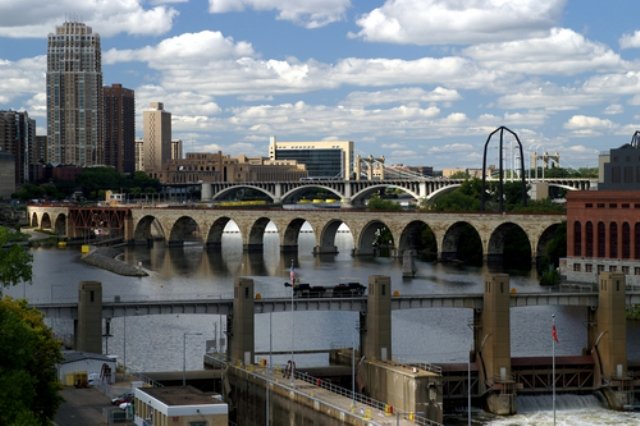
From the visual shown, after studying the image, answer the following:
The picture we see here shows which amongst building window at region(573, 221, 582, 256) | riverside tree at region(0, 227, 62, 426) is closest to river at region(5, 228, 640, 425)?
building window at region(573, 221, 582, 256)

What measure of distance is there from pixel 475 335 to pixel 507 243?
82841mm

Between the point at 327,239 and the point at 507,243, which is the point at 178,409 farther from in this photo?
the point at 327,239

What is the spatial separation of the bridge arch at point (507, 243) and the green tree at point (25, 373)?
9789cm

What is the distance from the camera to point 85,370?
207 ft

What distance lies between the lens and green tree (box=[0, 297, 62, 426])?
46388 millimetres

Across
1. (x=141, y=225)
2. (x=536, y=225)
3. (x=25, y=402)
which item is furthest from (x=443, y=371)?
Result: (x=141, y=225)

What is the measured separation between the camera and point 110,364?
63.5 meters

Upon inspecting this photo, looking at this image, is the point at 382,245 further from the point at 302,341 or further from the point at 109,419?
the point at 109,419

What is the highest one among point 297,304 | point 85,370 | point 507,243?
point 507,243

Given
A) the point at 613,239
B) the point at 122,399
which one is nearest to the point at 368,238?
the point at 613,239

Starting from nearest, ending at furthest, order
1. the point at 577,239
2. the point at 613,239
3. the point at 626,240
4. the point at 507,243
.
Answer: the point at 626,240, the point at 613,239, the point at 577,239, the point at 507,243

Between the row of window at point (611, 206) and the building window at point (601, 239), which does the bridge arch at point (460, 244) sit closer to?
the row of window at point (611, 206)

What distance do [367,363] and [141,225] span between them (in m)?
130

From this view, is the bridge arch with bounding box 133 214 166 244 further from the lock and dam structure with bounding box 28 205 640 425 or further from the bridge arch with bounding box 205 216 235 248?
the lock and dam structure with bounding box 28 205 640 425
